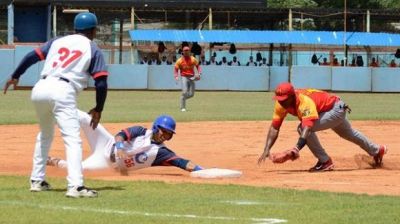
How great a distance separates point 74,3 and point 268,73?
35.3 ft

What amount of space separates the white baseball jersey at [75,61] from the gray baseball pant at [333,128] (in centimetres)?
420

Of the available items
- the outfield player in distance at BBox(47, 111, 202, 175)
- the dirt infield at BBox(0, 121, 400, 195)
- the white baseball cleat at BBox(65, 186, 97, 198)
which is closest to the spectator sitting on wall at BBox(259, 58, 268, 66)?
the dirt infield at BBox(0, 121, 400, 195)

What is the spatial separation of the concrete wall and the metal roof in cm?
244

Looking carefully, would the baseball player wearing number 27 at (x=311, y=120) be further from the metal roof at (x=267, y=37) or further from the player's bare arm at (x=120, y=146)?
the metal roof at (x=267, y=37)

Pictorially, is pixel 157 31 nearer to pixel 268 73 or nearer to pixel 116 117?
pixel 268 73

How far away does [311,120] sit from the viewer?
502 inches

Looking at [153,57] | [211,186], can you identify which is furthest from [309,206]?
[153,57]

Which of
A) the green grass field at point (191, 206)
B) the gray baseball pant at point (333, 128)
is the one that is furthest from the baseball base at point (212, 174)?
the gray baseball pant at point (333, 128)

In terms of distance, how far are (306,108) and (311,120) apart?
0.17 meters

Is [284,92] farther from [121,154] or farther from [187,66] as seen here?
[187,66]

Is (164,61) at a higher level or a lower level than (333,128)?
higher

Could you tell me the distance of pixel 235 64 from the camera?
149 feet

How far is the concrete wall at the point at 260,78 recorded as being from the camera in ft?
143

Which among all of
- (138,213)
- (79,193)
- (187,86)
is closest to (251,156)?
(79,193)
